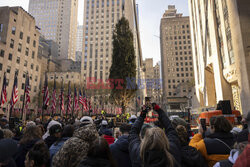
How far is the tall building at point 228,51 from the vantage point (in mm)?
21016

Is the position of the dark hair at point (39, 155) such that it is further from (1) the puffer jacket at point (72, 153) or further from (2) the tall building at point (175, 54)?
(2) the tall building at point (175, 54)

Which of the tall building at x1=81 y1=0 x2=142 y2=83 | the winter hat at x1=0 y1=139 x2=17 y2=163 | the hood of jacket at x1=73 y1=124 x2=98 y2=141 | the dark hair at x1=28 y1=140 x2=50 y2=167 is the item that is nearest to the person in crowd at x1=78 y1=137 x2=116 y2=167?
the hood of jacket at x1=73 y1=124 x2=98 y2=141

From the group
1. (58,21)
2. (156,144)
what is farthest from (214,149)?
(58,21)

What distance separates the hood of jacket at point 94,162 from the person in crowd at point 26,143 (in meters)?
2.45

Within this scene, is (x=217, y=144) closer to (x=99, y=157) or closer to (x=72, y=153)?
(x=99, y=157)

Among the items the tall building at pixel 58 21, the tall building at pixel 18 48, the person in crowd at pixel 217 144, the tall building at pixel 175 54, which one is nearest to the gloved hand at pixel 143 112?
the person in crowd at pixel 217 144

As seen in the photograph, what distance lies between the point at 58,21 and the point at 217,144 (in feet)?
556

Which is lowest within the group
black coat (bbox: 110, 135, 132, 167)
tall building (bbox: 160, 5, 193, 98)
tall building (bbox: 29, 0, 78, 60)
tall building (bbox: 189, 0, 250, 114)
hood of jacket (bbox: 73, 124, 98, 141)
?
black coat (bbox: 110, 135, 132, 167)

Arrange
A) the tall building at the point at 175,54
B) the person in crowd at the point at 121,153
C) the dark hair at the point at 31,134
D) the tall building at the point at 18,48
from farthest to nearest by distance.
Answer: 1. the tall building at the point at 175,54
2. the tall building at the point at 18,48
3. the dark hair at the point at 31,134
4. the person in crowd at the point at 121,153

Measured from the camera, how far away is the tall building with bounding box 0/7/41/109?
141ft

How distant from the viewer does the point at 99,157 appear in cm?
252

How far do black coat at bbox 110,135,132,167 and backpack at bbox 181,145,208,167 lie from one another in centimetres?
118

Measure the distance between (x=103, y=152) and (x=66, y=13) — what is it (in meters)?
168

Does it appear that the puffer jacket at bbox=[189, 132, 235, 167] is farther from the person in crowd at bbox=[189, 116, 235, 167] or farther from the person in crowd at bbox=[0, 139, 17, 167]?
the person in crowd at bbox=[0, 139, 17, 167]
